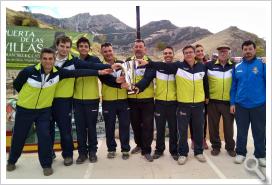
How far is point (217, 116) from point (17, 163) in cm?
385

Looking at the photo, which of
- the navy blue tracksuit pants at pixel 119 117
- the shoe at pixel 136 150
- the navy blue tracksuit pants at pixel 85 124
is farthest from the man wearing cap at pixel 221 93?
the navy blue tracksuit pants at pixel 85 124

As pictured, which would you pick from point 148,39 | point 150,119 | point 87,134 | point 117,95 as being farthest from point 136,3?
point 148,39

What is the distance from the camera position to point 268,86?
179 inches

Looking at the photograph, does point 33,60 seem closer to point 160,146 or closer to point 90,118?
point 90,118

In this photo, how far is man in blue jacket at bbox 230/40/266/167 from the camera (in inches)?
203

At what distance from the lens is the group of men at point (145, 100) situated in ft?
16.2

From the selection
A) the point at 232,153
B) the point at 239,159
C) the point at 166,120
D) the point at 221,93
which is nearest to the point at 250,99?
the point at 221,93

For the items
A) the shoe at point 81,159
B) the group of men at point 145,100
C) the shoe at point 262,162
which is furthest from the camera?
the shoe at point 81,159

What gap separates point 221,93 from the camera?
566cm

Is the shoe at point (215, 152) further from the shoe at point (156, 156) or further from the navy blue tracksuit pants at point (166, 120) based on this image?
the shoe at point (156, 156)

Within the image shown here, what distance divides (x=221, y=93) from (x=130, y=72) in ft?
5.89

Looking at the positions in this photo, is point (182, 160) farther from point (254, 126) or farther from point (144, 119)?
point (254, 126)

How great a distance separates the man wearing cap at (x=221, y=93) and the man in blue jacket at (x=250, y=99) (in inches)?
9.6

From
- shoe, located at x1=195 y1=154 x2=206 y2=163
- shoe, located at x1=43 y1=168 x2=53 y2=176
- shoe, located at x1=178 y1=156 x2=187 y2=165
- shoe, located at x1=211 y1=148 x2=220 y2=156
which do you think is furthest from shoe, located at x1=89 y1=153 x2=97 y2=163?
shoe, located at x1=211 y1=148 x2=220 y2=156
